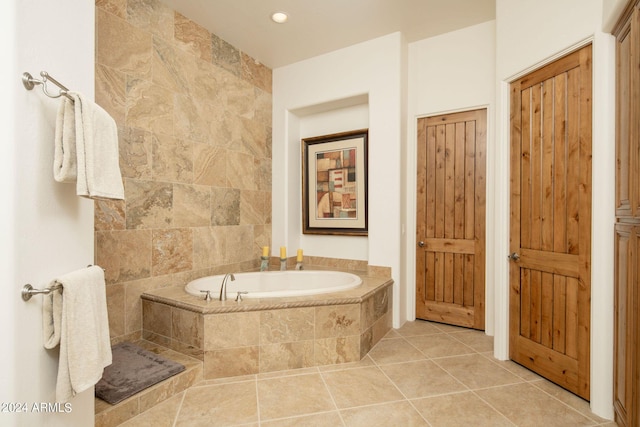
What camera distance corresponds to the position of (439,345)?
268 cm

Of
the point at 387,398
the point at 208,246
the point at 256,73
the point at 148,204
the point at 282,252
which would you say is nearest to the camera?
the point at 387,398

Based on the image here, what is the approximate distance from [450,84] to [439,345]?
2.42m

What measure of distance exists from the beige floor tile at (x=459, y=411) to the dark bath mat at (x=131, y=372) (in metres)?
1.49

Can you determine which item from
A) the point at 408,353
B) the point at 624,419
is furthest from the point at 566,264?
the point at 408,353

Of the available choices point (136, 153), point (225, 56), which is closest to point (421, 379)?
point (136, 153)

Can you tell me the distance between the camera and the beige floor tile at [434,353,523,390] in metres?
2.08

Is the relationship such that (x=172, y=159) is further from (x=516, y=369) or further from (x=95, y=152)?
(x=516, y=369)

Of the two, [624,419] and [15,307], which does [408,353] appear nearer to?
[624,419]

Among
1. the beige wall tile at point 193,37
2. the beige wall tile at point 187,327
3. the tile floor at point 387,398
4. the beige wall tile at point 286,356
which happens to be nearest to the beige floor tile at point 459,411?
the tile floor at point 387,398

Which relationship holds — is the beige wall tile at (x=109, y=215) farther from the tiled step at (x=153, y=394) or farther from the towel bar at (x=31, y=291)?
the towel bar at (x=31, y=291)

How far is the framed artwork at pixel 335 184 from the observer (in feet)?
11.2

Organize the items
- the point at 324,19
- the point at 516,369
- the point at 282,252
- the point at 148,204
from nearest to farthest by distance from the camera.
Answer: the point at 516,369 < the point at 148,204 < the point at 324,19 < the point at 282,252

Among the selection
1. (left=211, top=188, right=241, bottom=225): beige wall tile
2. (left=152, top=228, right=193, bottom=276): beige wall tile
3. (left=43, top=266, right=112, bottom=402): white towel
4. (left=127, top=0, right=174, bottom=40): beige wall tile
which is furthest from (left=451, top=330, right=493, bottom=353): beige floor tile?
(left=127, top=0, right=174, bottom=40): beige wall tile

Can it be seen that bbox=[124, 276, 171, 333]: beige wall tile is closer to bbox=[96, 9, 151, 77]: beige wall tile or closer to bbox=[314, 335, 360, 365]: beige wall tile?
bbox=[314, 335, 360, 365]: beige wall tile
